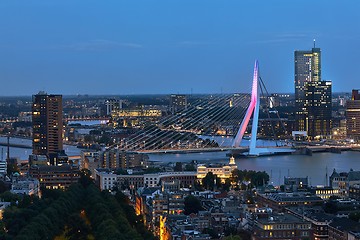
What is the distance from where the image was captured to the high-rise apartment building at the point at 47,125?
2209 cm

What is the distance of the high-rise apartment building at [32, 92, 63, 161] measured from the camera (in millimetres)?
22094

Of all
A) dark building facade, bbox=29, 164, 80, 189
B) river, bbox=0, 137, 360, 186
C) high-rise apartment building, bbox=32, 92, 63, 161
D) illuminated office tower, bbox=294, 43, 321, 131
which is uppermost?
illuminated office tower, bbox=294, 43, 321, 131

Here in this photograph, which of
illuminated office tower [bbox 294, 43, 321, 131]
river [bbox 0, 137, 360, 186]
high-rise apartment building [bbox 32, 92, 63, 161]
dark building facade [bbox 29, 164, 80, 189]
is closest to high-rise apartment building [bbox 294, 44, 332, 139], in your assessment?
river [bbox 0, 137, 360, 186]

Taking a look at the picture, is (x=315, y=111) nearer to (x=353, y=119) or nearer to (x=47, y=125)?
(x=353, y=119)

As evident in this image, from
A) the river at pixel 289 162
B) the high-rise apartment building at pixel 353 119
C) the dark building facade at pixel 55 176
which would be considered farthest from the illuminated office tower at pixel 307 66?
the dark building facade at pixel 55 176

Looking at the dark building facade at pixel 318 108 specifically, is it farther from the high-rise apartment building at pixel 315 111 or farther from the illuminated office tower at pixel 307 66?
the illuminated office tower at pixel 307 66

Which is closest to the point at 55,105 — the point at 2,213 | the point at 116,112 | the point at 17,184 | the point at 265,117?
the point at 17,184

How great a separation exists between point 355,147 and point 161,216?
15.5 meters

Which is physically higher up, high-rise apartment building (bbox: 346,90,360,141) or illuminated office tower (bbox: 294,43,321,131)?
illuminated office tower (bbox: 294,43,321,131)

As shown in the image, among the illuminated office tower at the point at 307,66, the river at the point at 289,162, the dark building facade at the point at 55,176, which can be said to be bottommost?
the dark building facade at the point at 55,176

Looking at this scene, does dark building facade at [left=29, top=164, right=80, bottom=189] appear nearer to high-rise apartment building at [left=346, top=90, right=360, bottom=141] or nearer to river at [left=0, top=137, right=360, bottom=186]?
river at [left=0, top=137, right=360, bottom=186]

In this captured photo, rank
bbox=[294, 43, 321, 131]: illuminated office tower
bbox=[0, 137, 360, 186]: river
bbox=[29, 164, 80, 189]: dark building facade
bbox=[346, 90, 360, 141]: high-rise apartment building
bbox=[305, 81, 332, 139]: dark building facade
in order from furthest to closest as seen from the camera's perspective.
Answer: bbox=[294, 43, 321, 131]: illuminated office tower → bbox=[305, 81, 332, 139]: dark building facade → bbox=[346, 90, 360, 141]: high-rise apartment building → bbox=[0, 137, 360, 186]: river → bbox=[29, 164, 80, 189]: dark building facade

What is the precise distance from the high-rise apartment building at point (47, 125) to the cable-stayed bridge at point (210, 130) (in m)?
1.78

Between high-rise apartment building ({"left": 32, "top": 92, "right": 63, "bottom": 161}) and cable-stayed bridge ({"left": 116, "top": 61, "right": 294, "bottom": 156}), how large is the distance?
1.78 metres
